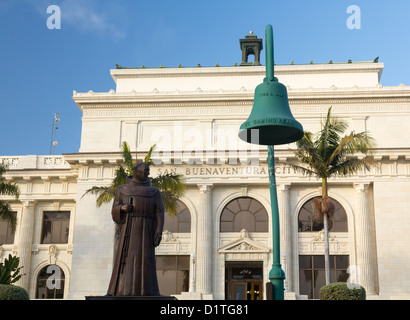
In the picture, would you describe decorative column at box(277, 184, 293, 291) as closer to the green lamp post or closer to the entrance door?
the entrance door

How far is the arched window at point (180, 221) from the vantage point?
41.0 meters

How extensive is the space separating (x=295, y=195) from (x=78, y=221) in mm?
15879

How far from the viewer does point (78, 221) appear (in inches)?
1599

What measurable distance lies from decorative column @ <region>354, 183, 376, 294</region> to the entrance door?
23.1ft

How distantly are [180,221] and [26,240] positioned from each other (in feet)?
41.3

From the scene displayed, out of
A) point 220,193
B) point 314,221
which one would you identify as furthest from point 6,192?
point 314,221

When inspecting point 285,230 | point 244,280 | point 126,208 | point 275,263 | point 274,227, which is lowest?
point 275,263

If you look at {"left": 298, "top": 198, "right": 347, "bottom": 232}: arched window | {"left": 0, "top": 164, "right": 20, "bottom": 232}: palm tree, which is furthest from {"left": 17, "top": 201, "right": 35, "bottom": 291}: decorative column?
{"left": 298, "top": 198, "right": 347, "bottom": 232}: arched window

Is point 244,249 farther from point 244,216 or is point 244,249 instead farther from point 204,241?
point 204,241

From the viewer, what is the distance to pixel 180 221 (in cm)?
4122

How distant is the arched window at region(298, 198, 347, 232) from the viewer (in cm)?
4020
